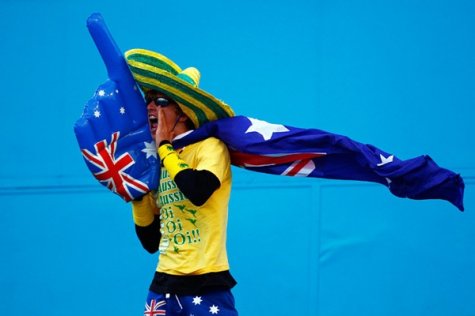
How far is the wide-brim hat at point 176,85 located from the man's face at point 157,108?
3cm

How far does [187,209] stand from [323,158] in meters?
0.47

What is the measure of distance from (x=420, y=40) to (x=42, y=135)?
5.72ft

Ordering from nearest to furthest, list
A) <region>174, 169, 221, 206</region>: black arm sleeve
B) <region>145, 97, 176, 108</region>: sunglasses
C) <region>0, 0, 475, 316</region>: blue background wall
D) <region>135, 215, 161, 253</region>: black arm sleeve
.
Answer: <region>174, 169, 221, 206</region>: black arm sleeve
<region>145, 97, 176, 108</region>: sunglasses
<region>135, 215, 161, 253</region>: black arm sleeve
<region>0, 0, 475, 316</region>: blue background wall

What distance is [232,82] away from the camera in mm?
3975

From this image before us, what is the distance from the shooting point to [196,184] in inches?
98.2

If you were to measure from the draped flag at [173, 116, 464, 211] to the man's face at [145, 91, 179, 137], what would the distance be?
0.27 ft

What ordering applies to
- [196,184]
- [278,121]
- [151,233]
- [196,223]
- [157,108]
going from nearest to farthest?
1. [196,184]
2. [196,223]
3. [157,108]
4. [151,233]
5. [278,121]

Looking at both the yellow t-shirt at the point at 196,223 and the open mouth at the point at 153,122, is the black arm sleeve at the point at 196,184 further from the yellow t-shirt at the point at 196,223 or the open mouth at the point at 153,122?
the open mouth at the point at 153,122

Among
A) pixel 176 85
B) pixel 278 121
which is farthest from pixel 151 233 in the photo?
pixel 278 121

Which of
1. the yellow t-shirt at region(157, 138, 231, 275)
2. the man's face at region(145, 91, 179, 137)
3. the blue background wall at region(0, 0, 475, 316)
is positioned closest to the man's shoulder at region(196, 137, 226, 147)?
the yellow t-shirt at region(157, 138, 231, 275)

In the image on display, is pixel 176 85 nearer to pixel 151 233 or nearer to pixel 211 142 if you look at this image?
pixel 211 142

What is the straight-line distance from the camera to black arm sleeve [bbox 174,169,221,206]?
249cm

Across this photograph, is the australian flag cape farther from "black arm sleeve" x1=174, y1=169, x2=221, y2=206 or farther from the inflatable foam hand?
"black arm sleeve" x1=174, y1=169, x2=221, y2=206

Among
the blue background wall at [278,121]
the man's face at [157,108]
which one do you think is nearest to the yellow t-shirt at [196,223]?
the man's face at [157,108]
